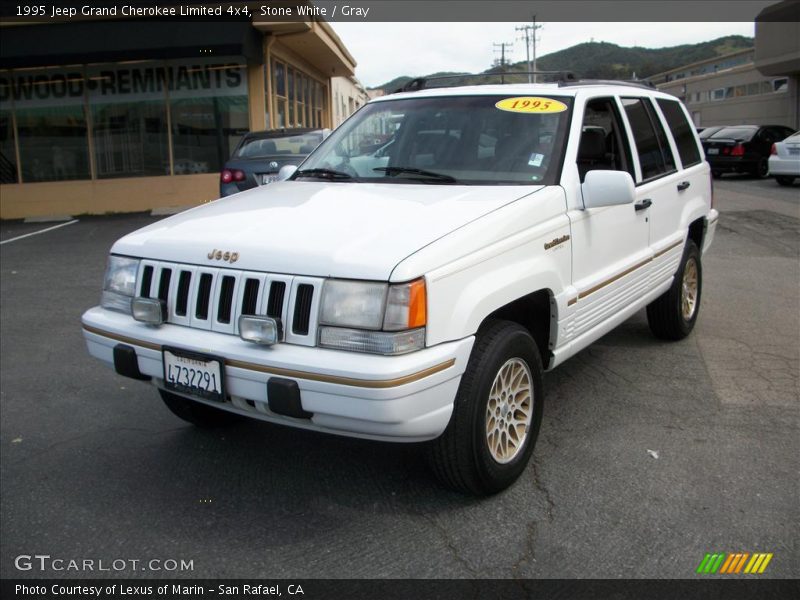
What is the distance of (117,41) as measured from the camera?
1473 centimetres

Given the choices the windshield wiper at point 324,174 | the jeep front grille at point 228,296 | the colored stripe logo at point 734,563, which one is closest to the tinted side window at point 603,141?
the windshield wiper at point 324,174

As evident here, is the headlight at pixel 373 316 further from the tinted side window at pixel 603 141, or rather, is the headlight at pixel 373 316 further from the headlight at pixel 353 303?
the tinted side window at pixel 603 141

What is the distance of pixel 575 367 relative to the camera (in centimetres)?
528

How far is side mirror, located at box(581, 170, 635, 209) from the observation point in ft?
12.6

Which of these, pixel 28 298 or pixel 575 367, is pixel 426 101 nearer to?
pixel 575 367

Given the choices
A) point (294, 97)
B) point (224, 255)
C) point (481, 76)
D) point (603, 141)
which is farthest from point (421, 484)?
point (294, 97)

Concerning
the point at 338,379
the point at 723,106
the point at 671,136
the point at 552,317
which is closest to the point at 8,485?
the point at 338,379

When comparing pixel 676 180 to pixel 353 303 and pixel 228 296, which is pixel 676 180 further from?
pixel 228 296

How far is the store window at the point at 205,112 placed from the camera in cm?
1642

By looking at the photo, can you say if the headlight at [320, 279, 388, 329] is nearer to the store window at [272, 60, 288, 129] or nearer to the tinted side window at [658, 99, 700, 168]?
the tinted side window at [658, 99, 700, 168]

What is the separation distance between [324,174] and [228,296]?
57.4 inches

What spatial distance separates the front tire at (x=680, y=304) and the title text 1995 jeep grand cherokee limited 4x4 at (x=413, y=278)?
2.75 ft

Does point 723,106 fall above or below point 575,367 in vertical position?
above

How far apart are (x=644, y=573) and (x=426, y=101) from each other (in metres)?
2.89
